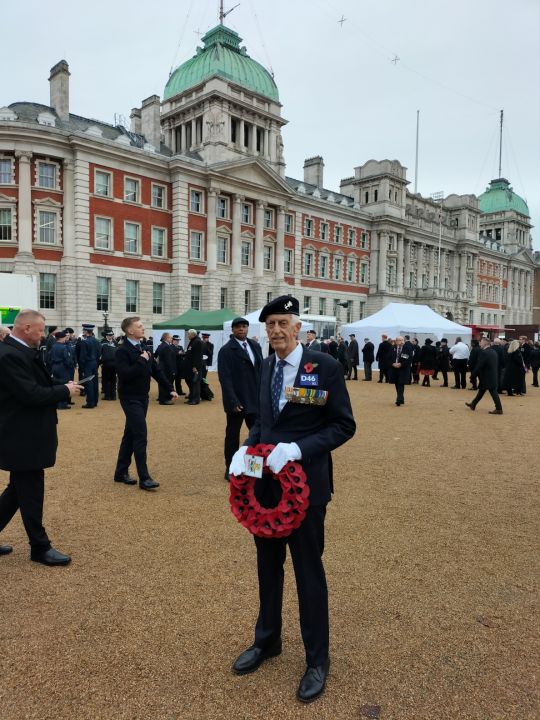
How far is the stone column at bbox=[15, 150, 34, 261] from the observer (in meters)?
32.2

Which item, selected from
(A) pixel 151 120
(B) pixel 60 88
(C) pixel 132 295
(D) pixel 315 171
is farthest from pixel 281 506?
(D) pixel 315 171

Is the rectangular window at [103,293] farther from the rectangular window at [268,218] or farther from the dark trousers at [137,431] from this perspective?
the dark trousers at [137,431]

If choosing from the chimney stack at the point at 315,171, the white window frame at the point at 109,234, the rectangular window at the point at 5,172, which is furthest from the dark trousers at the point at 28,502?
the chimney stack at the point at 315,171

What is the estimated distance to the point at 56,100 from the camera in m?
36.5

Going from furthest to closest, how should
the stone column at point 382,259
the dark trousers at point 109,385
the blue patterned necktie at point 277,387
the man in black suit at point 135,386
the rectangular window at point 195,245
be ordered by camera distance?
1. the stone column at point 382,259
2. the rectangular window at point 195,245
3. the dark trousers at point 109,385
4. the man in black suit at point 135,386
5. the blue patterned necktie at point 277,387

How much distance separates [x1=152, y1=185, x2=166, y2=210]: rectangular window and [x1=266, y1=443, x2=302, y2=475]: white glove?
39.3 m

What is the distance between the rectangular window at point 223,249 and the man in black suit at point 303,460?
40884 mm

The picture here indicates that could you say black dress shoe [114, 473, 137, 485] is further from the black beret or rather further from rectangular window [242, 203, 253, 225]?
rectangular window [242, 203, 253, 225]

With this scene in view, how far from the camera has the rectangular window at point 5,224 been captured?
32.7 metres

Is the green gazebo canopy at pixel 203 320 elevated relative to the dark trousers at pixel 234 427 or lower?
elevated

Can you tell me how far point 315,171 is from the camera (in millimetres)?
58594

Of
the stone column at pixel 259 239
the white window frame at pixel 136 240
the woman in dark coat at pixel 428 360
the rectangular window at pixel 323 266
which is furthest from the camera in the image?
the rectangular window at pixel 323 266

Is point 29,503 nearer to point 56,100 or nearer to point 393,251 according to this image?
point 56,100

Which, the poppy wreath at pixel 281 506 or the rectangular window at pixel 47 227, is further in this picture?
the rectangular window at pixel 47 227
